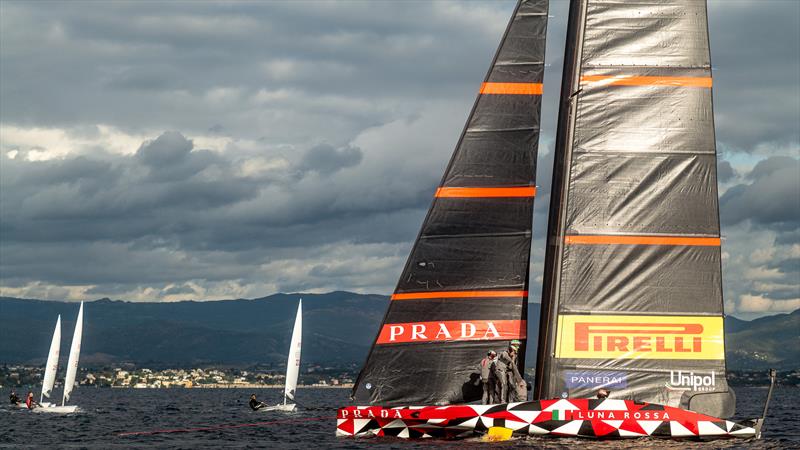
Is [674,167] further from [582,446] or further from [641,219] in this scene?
[582,446]

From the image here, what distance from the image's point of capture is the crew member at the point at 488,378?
107ft

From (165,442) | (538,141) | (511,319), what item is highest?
(538,141)

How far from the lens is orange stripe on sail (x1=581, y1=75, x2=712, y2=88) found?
1277 inches

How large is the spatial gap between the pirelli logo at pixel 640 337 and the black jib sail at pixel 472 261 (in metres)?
1.95

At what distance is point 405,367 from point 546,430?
4522 millimetres

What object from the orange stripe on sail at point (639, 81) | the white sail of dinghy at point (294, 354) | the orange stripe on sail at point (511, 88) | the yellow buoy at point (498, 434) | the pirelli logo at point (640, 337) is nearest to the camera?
the yellow buoy at point (498, 434)

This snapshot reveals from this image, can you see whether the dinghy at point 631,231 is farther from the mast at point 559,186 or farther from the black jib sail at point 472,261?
the black jib sail at point 472,261

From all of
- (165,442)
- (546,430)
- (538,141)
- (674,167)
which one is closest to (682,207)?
(674,167)

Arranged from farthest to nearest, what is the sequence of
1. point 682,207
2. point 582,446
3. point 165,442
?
point 165,442, point 682,207, point 582,446

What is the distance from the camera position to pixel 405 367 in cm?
3375

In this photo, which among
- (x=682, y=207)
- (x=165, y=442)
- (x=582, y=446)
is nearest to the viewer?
(x=582, y=446)

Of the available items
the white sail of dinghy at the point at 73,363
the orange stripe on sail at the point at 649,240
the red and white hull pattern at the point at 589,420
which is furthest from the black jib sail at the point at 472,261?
the white sail of dinghy at the point at 73,363

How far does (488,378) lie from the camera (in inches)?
1286

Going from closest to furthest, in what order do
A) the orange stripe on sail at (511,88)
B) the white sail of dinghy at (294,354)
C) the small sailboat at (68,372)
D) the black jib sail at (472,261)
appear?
the black jib sail at (472,261), the orange stripe on sail at (511,88), the small sailboat at (68,372), the white sail of dinghy at (294,354)
